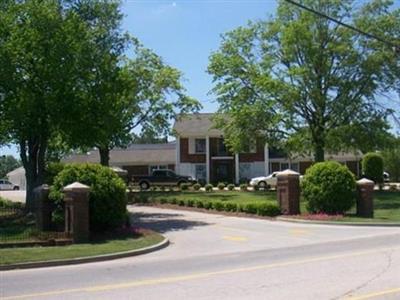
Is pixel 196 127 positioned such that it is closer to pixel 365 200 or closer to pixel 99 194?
pixel 365 200

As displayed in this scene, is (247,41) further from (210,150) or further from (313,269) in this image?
(313,269)

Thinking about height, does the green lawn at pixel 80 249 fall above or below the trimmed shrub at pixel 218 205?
below

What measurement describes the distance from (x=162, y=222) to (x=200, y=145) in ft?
135

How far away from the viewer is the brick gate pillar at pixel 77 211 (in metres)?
20.4

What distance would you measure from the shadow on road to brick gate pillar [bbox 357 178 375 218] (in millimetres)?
7885

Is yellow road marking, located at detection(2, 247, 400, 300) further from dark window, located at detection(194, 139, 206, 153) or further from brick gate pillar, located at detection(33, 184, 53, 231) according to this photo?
dark window, located at detection(194, 139, 206, 153)

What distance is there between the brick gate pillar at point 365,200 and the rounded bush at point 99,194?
41.0ft

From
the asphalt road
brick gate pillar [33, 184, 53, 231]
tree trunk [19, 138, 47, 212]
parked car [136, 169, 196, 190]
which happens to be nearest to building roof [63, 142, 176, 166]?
parked car [136, 169, 196, 190]

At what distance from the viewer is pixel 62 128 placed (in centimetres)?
2688

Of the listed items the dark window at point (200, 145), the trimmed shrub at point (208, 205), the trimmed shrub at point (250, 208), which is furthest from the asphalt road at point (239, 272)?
the dark window at point (200, 145)

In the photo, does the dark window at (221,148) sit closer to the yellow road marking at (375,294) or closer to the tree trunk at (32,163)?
the tree trunk at (32,163)

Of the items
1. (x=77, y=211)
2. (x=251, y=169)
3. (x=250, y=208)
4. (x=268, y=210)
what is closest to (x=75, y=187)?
(x=77, y=211)

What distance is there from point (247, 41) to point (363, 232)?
87.1 feet

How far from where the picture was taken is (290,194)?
3030 centimetres
